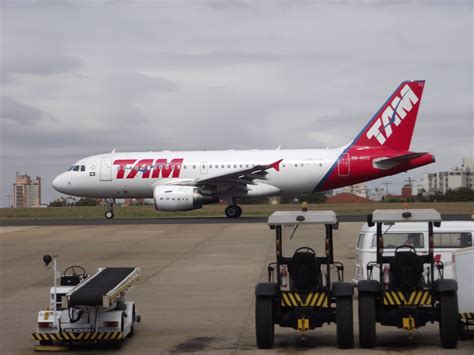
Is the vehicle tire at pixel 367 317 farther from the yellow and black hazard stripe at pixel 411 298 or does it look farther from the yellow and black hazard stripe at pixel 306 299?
the yellow and black hazard stripe at pixel 306 299

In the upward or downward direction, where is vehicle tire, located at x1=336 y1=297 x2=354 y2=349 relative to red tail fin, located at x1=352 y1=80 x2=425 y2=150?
downward

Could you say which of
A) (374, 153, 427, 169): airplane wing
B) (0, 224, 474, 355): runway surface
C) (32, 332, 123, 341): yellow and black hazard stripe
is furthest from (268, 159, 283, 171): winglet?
(32, 332, 123, 341): yellow and black hazard stripe

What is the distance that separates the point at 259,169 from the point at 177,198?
4.65 meters

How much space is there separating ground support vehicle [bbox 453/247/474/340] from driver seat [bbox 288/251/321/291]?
2151 mm

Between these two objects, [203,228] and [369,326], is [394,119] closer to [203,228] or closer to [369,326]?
[203,228]

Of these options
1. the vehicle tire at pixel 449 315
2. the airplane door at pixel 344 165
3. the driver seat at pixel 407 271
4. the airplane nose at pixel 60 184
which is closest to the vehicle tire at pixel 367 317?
the driver seat at pixel 407 271

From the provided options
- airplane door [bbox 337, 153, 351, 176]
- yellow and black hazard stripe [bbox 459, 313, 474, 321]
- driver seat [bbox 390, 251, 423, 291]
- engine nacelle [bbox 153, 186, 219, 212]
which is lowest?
yellow and black hazard stripe [bbox 459, 313, 474, 321]

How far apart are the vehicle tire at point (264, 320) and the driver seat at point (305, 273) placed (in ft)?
1.53

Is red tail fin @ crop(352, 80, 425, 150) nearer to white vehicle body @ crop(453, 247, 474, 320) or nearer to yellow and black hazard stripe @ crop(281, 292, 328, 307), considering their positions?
white vehicle body @ crop(453, 247, 474, 320)

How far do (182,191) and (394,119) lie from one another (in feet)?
42.0

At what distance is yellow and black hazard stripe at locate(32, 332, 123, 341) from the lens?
11812 mm

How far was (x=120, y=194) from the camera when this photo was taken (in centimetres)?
4750

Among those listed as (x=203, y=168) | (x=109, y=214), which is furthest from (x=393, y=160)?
(x=109, y=214)

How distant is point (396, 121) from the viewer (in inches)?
1779
